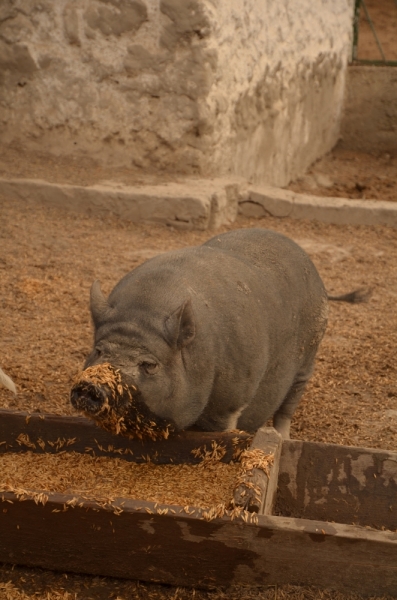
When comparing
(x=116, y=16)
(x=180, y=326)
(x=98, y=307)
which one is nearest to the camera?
(x=180, y=326)

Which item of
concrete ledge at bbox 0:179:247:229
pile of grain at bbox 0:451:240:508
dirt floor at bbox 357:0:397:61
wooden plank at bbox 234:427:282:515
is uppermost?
dirt floor at bbox 357:0:397:61

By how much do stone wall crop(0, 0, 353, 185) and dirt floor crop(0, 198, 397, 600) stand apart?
0.91 meters

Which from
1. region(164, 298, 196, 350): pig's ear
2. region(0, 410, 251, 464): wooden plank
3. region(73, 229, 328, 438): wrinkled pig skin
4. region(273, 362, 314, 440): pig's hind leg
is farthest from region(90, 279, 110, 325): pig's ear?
region(273, 362, 314, 440): pig's hind leg

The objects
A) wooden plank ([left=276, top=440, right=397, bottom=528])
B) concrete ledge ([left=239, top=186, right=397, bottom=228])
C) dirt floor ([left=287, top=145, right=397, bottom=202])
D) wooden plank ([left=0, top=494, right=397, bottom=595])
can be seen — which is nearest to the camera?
wooden plank ([left=0, top=494, right=397, bottom=595])

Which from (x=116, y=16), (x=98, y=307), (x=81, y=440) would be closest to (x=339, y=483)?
(x=81, y=440)

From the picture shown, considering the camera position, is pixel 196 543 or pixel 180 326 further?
pixel 180 326

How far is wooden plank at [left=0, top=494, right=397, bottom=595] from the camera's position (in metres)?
2.58

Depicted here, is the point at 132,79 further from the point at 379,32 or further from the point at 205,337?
the point at 379,32

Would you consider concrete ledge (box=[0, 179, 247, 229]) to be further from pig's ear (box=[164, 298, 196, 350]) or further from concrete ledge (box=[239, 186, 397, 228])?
pig's ear (box=[164, 298, 196, 350])

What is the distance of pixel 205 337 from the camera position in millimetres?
3086

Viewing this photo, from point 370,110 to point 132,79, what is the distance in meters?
5.51

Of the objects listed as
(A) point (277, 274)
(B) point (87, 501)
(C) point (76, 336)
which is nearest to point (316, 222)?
(C) point (76, 336)

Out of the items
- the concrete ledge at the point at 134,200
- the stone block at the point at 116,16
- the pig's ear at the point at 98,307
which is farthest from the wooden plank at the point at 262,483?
the stone block at the point at 116,16

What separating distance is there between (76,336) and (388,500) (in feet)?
7.35
